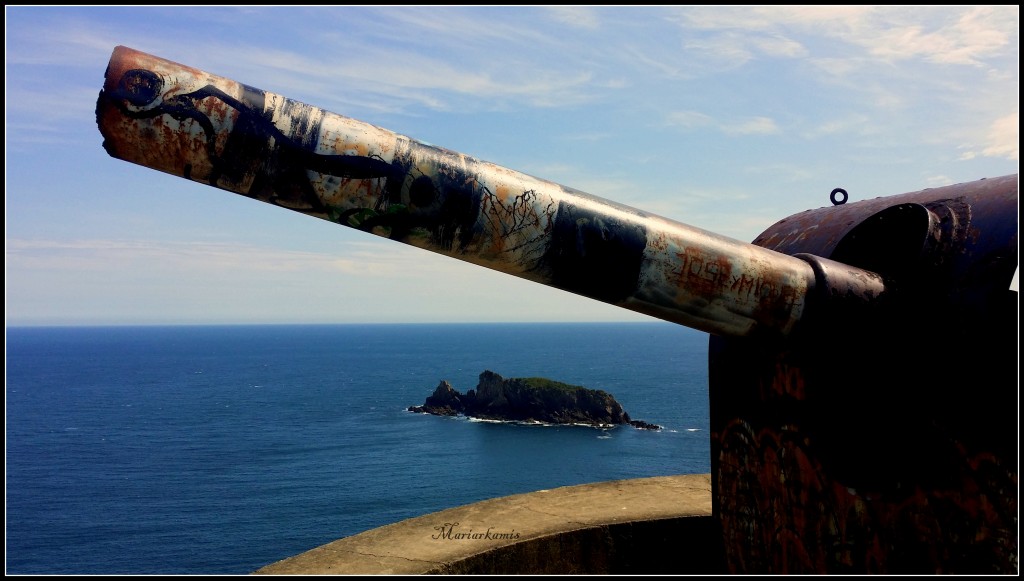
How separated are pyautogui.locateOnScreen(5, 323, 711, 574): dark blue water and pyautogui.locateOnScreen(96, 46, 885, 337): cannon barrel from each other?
3155cm

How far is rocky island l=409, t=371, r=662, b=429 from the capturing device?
209 feet

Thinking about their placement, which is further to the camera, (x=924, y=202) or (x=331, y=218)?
(x=924, y=202)

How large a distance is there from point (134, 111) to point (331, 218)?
22.4 inches

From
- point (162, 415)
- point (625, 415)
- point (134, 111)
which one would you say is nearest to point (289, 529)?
point (625, 415)

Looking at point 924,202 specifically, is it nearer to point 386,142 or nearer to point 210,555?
point 386,142

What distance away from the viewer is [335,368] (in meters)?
112

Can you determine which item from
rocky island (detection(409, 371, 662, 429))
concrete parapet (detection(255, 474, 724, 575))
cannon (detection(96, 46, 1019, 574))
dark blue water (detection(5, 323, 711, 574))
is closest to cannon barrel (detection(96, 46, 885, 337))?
cannon (detection(96, 46, 1019, 574))

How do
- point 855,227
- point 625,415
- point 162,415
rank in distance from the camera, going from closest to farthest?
point 855,227, point 625,415, point 162,415

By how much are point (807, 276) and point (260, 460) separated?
55.0 meters

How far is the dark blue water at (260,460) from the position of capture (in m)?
39.0
